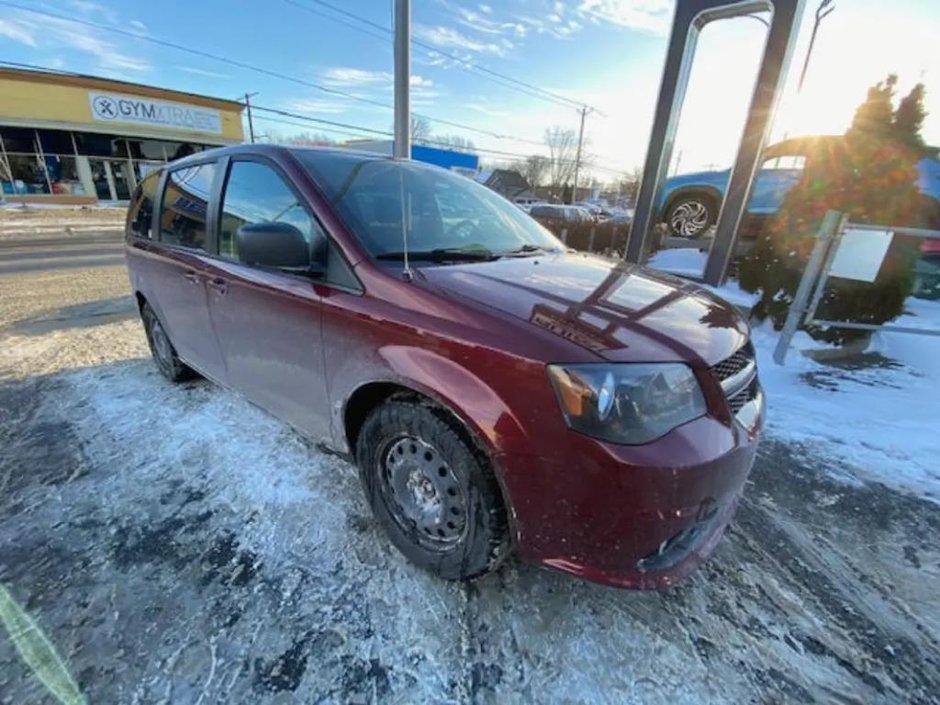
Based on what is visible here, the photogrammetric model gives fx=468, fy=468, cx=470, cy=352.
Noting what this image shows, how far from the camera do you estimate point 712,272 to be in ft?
20.0

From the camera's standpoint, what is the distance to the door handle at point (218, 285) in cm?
264

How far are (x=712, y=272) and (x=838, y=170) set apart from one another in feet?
5.47

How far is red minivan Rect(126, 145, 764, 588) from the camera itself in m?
1.48

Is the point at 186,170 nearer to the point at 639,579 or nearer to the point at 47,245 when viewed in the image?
the point at 639,579

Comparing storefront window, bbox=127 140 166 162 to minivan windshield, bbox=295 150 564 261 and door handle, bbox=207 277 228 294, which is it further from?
minivan windshield, bbox=295 150 564 261

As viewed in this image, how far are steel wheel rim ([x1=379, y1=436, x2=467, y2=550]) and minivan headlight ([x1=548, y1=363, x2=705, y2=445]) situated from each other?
584mm

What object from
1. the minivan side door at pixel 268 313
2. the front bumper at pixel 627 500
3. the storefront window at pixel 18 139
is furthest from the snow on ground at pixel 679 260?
the storefront window at pixel 18 139

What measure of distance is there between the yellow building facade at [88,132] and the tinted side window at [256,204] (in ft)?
90.6

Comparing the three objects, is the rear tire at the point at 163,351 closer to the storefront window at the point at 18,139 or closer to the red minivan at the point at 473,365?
the red minivan at the point at 473,365

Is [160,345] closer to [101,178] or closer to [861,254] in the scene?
[861,254]

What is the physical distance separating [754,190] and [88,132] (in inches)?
1154

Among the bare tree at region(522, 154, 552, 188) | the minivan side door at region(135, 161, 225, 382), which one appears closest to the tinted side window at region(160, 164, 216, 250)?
the minivan side door at region(135, 161, 225, 382)

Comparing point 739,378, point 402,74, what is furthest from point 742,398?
point 402,74

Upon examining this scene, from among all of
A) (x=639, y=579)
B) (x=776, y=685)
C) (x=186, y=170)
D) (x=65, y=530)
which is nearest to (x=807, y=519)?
(x=776, y=685)
